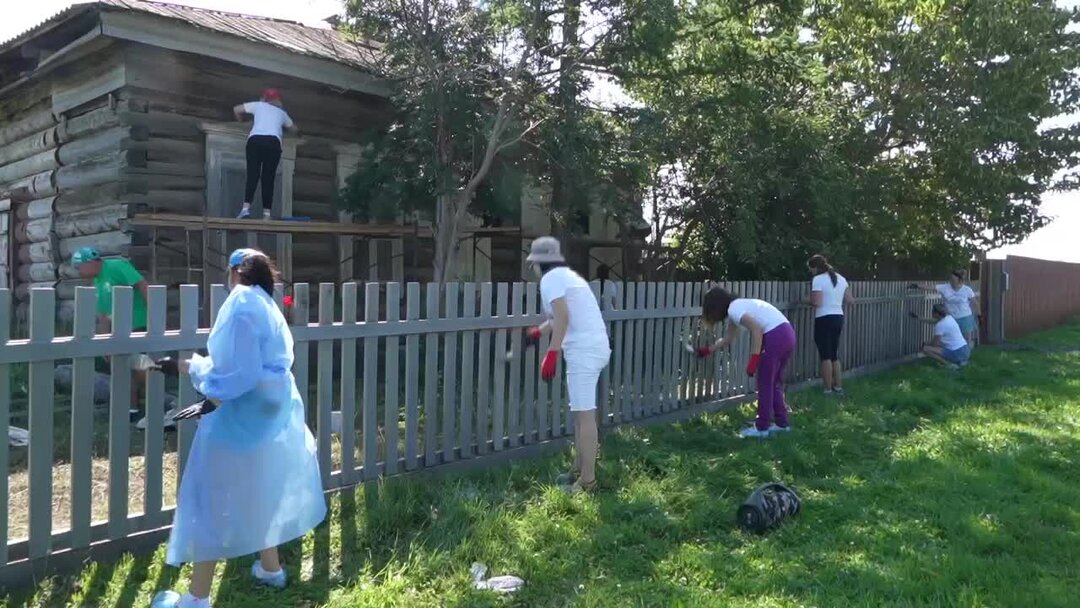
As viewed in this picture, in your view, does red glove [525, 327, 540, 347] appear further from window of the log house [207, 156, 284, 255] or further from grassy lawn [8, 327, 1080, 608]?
window of the log house [207, 156, 284, 255]

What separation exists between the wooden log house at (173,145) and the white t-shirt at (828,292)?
12.5 feet

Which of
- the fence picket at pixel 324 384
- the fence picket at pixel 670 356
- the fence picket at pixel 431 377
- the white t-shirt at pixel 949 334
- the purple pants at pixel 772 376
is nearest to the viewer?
the fence picket at pixel 324 384

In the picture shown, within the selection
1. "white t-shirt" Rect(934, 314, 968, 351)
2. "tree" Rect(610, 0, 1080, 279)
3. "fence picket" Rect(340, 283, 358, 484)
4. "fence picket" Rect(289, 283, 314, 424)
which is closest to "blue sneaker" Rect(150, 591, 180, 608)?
"fence picket" Rect(289, 283, 314, 424)

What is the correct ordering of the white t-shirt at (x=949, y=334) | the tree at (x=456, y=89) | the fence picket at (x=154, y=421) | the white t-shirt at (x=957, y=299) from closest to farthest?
the fence picket at (x=154, y=421)
the tree at (x=456, y=89)
the white t-shirt at (x=949, y=334)
the white t-shirt at (x=957, y=299)

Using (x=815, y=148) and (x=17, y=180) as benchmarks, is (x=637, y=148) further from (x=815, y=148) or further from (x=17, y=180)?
(x=17, y=180)

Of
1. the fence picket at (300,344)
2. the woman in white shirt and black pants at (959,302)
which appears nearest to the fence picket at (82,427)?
the fence picket at (300,344)

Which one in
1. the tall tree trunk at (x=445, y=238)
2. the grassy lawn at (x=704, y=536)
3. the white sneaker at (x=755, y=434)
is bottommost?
the grassy lawn at (x=704, y=536)

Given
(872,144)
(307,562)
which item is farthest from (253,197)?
(872,144)

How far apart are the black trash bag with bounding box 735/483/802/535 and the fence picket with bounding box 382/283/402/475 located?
2.06m

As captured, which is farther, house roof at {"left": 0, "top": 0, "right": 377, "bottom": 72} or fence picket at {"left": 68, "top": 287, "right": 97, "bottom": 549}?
house roof at {"left": 0, "top": 0, "right": 377, "bottom": 72}

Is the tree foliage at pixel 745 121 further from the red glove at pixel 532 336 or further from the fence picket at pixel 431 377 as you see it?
the fence picket at pixel 431 377

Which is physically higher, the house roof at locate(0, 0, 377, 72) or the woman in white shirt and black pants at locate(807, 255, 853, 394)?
the house roof at locate(0, 0, 377, 72)

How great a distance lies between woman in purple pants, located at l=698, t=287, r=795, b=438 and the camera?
7.36 m

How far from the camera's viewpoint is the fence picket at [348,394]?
17.2ft
